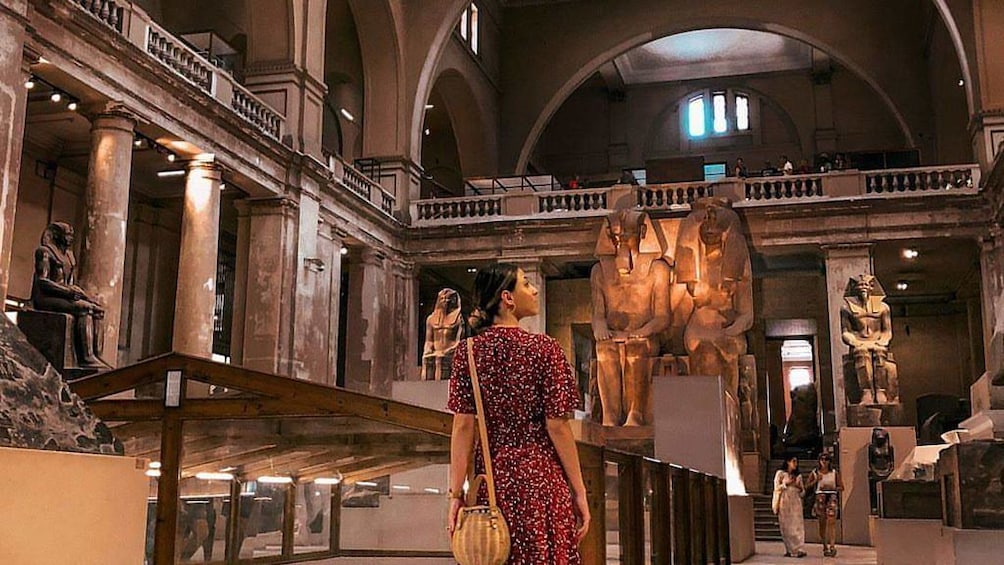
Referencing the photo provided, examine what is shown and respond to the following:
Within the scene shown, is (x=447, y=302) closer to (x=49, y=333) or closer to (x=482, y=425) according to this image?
(x=49, y=333)

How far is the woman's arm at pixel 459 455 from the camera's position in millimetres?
3328

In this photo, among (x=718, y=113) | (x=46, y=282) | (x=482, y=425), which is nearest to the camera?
(x=482, y=425)

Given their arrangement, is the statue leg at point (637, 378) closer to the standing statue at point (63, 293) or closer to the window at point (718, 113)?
the standing statue at point (63, 293)

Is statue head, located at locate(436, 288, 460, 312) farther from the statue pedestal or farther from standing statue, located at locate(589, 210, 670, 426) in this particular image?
the statue pedestal

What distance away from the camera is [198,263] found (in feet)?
56.2

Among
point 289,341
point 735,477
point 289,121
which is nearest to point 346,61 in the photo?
point 289,121

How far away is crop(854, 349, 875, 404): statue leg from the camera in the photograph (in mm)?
17828

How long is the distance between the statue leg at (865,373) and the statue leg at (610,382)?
16.6ft

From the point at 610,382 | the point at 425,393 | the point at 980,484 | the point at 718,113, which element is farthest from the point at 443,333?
the point at 718,113

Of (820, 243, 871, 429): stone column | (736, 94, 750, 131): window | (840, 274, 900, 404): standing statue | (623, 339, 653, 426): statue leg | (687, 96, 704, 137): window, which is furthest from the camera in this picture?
(687, 96, 704, 137): window

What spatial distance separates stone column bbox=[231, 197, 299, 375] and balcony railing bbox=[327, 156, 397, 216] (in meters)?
1.95

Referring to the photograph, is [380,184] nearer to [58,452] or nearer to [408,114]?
[408,114]

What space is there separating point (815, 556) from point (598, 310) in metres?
5.54

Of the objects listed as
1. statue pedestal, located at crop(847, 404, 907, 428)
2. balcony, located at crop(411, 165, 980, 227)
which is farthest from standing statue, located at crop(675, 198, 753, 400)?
balcony, located at crop(411, 165, 980, 227)
